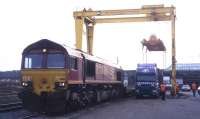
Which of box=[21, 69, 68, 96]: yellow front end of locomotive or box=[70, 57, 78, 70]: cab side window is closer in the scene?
box=[21, 69, 68, 96]: yellow front end of locomotive

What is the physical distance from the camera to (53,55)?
21.1 meters

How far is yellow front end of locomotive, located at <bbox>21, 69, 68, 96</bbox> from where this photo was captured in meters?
19.9

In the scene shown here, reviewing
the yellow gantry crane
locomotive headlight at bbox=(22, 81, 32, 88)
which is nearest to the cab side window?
locomotive headlight at bbox=(22, 81, 32, 88)

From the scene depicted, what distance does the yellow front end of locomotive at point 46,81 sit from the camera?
19.9m

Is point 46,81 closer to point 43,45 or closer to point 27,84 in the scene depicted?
point 27,84

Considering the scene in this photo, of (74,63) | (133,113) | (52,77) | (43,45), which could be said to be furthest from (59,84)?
(133,113)

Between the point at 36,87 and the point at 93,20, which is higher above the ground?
the point at 93,20

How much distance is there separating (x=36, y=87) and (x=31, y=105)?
0.84m

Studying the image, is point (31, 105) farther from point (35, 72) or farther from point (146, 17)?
point (146, 17)

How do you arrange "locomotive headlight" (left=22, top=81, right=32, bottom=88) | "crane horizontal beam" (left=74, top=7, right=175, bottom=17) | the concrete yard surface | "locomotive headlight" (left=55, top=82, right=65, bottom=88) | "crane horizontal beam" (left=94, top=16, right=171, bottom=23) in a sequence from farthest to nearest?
"crane horizontal beam" (left=94, top=16, right=171, bottom=23)
"crane horizontal beam" (left=74, top=7, right=175, bottom=17)
"locomotive headlight" (left=22, top=81, right=32, bottom=88)
"locomotive headlight" (left=55, top=82, right=65, bottom=88)
the concrete yard surface

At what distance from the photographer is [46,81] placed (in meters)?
20.0

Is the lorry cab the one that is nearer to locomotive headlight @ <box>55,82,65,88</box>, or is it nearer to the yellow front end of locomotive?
the yellow front end of locomotive

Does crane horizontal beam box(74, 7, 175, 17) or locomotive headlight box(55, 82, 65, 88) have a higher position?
crane horizontal beam box(74, 7, 175, 17)

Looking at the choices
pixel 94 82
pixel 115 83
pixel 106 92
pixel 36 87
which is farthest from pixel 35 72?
pixel 115 83
